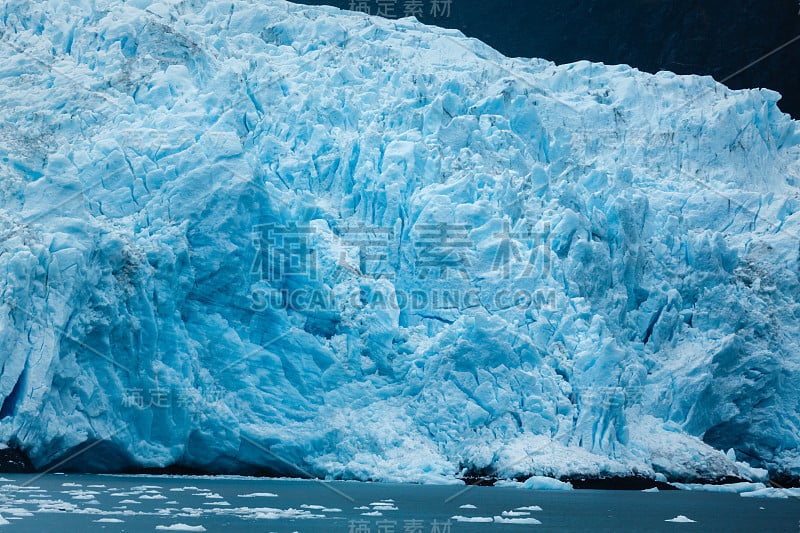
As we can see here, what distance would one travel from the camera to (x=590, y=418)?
1816 centimetres

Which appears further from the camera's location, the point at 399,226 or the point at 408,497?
the point at 399,226

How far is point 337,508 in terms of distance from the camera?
547 inches

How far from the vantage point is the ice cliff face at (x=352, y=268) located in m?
16.8

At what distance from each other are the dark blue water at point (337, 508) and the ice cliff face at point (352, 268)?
64 centimetres

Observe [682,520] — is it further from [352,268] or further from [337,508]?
[352,268]

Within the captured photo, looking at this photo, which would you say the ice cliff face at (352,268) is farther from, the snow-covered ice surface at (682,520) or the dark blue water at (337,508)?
the snow-covered ice surface at (682,520)

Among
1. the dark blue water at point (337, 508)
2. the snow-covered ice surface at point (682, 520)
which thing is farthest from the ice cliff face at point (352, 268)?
the snow-covered ice surface at point (682, 520)

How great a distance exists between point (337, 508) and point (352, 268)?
5.92 meters

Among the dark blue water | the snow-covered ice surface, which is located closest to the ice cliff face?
the dark blue water

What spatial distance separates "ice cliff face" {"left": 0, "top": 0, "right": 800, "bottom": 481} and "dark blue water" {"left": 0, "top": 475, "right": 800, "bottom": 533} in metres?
0.64

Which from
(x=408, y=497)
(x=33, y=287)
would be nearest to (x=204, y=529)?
(x=408, y=497)

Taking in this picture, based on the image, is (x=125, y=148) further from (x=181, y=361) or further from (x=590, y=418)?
(x=590, y=418)

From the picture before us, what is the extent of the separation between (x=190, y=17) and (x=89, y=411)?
32.9ft

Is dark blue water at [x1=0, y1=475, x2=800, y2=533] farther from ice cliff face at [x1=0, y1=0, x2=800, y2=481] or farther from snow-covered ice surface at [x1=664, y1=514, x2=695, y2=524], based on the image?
ice cliff face at [x1=0, y1=0, x2=800, y2=481]
